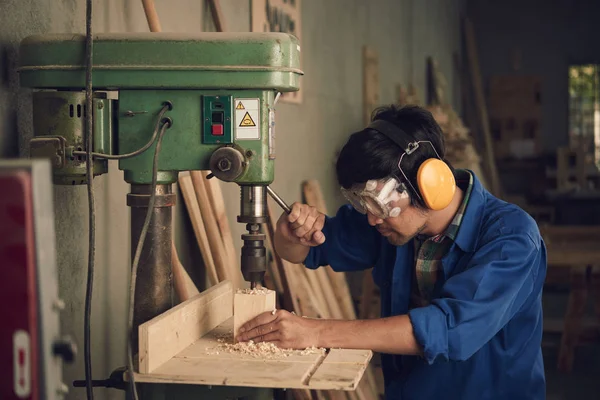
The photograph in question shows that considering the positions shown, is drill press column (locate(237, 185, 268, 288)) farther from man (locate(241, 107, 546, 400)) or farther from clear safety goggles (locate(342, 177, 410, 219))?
clear safety goggles (locate(342, 177, 410, 219))

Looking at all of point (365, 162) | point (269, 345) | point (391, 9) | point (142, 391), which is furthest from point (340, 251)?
point (391, 9)

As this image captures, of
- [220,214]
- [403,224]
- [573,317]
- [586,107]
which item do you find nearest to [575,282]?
[573,317]

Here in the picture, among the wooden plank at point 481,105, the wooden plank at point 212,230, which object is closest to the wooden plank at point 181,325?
the wooden plank at point 212,230

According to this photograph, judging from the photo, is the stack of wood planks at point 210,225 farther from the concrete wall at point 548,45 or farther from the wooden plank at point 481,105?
the concrete wall at point 548,45

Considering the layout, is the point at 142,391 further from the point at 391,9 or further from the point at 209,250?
the point at 391,9

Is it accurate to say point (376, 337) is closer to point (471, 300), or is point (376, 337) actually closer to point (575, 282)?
point (471, 300)

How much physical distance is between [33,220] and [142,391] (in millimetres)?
885

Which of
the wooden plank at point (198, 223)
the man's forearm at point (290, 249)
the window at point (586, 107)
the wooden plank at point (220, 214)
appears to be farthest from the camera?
the window at point (586, 107)

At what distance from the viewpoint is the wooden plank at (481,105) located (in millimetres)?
10836

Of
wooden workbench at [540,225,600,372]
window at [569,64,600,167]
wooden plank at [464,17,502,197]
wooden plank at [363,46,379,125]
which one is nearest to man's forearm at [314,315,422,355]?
wooden workbench at [540,225,600,372]

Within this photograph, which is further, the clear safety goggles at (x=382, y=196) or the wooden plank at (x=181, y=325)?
the clear safety goggles at (x=382, y=196)

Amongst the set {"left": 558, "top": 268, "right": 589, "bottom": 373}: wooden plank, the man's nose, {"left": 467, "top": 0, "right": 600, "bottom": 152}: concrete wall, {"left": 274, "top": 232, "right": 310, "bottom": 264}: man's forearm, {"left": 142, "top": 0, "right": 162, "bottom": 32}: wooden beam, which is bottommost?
{"left": 558, "top": 268, "right": 589, "bottom": 373}: wooden plank

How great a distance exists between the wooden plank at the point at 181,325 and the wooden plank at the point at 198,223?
0.68m

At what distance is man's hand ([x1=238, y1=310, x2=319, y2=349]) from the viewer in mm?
1842
